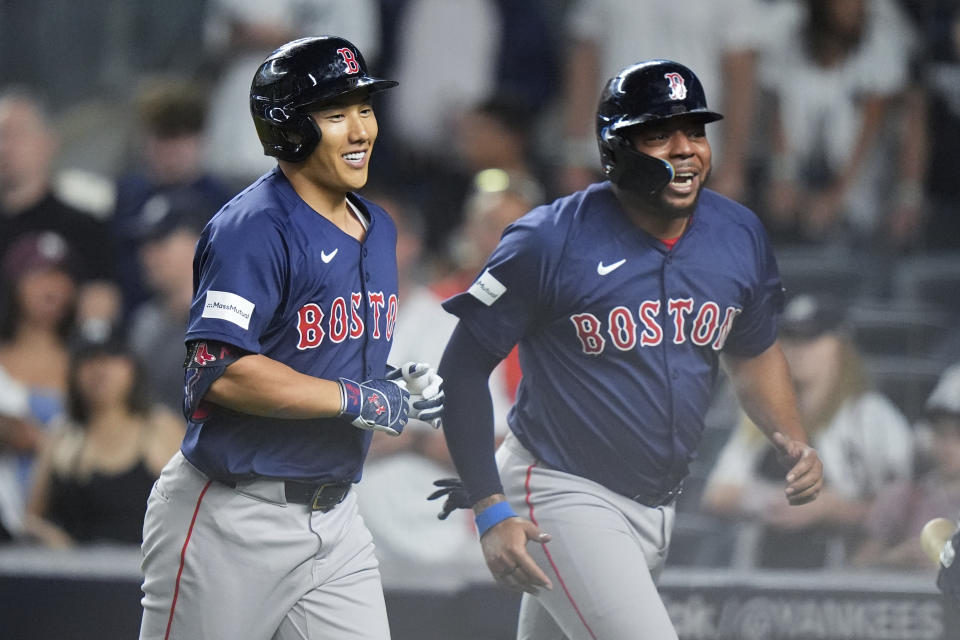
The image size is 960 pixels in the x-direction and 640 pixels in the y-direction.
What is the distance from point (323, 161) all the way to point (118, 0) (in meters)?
5.01

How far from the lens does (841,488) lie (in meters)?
4.93

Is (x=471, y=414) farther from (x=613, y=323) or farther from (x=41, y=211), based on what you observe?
(x=41, y=211)

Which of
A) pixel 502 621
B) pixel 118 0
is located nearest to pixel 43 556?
pixel 502 621

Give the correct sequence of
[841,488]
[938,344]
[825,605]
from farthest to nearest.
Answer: [938,344]
[841,488]
[825,605]

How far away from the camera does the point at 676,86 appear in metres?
3.16

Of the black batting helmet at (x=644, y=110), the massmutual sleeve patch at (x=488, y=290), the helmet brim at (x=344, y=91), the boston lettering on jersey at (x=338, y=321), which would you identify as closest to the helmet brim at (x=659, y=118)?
the black batting helmet at (x=644, y=110)

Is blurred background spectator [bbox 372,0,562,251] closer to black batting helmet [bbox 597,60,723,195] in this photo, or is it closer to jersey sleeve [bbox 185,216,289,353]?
black batting helmet [bbox 597,60,723,195]

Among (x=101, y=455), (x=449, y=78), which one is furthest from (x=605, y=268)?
(x=449, y=78)

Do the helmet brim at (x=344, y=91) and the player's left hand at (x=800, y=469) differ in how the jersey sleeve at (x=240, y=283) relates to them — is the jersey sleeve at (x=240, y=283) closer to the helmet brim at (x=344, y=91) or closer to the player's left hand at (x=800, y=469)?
the helmet brim at (x=344, y=91)

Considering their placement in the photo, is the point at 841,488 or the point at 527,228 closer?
the point at 527,228

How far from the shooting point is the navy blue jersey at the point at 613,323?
3.19 m

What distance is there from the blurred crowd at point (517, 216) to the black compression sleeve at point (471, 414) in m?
1.47

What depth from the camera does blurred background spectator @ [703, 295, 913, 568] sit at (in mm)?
4887

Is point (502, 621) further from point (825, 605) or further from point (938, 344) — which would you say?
point (938, 344)
